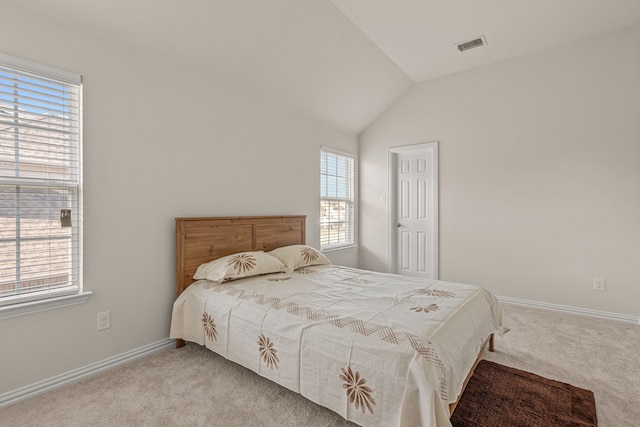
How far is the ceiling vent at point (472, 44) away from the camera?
3.29 metres

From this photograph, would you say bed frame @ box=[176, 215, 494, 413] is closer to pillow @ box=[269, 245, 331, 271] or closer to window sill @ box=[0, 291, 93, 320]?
pillow @ box=[269, 245, 331, 271]

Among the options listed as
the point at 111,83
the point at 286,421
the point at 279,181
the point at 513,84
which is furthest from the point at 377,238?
the point at 111,83

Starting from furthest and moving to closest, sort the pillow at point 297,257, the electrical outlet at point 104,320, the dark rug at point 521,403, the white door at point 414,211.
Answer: the white door at point 414,211, the pillow at point 297,257, the electrical outlet at point 104,320, the dark rug at point 521,403

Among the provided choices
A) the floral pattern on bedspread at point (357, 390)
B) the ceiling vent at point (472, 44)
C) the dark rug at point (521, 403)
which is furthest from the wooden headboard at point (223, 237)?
the ceiling vent at point (472, 44)

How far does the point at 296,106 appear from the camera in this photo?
3.70m

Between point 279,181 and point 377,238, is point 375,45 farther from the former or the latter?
point 377,238

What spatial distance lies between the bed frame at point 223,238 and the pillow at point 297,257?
257mm

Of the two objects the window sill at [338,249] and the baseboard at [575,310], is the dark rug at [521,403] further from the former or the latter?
the window sill at [338,249]

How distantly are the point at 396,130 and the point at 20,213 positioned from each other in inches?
166

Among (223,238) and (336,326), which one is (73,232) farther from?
(336,326)

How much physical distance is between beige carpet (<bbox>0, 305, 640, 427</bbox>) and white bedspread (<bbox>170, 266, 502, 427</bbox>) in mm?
163

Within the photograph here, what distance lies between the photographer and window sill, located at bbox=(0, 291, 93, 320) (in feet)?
5.81

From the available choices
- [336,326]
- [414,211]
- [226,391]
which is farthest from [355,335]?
[414,211]

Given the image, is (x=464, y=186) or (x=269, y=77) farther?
(x=464, y=186)
